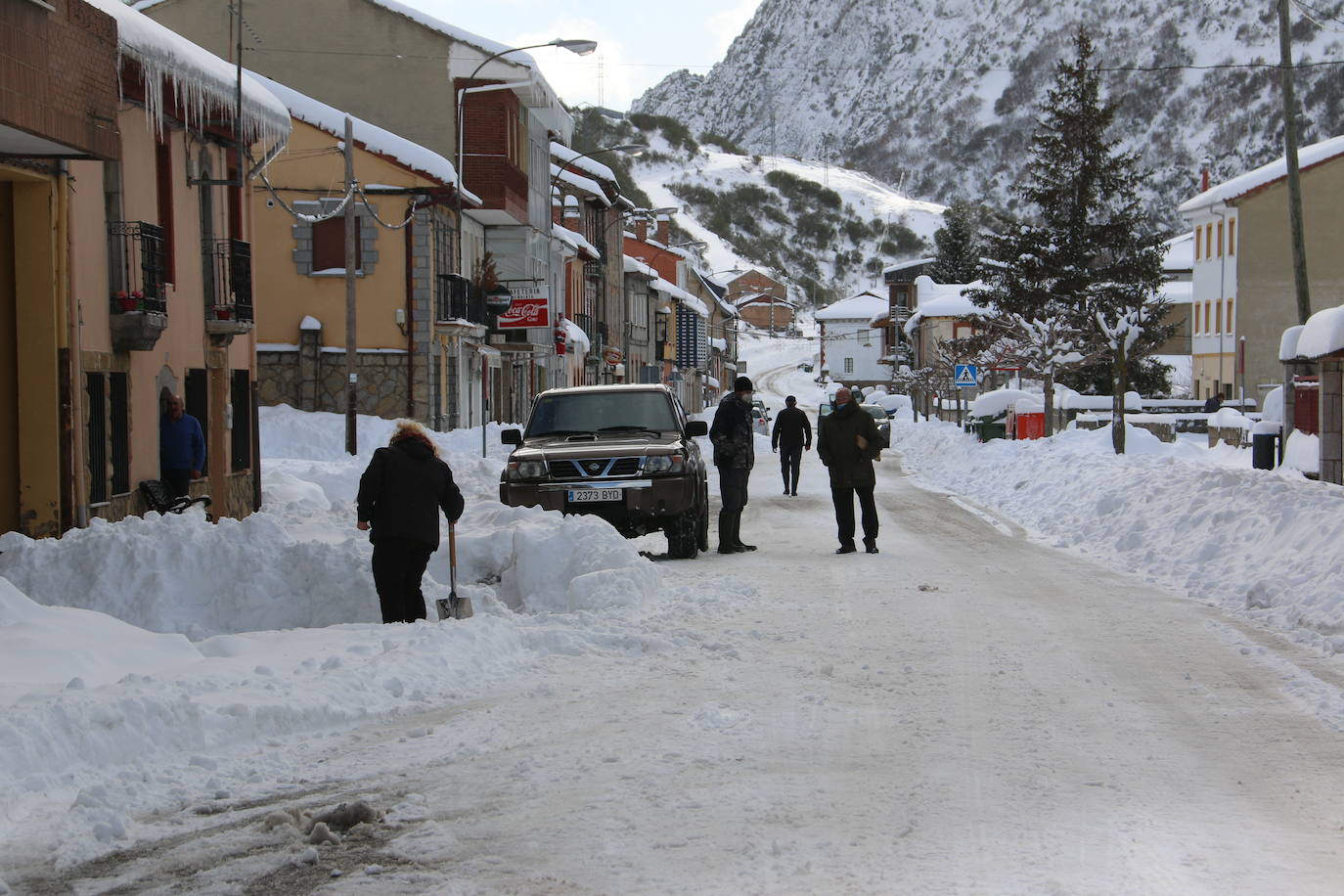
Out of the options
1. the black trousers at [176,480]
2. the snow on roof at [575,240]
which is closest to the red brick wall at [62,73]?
the black trousers at [176,480]

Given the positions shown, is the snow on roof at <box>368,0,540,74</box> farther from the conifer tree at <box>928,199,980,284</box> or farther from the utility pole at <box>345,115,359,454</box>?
the conifer tree at <box>928,199,980,284</box>

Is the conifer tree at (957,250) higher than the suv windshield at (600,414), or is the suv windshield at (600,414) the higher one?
the conifer tree at (957,250)

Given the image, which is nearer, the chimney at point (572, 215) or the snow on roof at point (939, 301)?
the chimney at point (572, 215)

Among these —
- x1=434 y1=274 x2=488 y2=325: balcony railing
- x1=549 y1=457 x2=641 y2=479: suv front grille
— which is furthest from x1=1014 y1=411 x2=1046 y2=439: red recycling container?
x1=549 y1=457 x2=641 y2=479: suv front grille

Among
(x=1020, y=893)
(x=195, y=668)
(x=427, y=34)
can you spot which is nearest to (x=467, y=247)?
(x=427, y=34)

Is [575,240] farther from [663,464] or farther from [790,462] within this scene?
[663,464]

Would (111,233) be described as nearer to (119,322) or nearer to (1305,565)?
(119,322)

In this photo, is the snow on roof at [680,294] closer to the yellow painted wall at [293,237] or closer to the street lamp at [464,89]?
the street lamp at [464,89]

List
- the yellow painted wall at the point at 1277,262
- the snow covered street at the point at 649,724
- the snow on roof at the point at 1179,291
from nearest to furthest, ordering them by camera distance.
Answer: the snow covered street at the point at 649,724 < the yellow painted wall at the point at 1277,262 < the snow on roof at the point at 1179,291

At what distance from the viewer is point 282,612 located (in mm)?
11523

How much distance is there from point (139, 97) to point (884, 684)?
13.0 meters

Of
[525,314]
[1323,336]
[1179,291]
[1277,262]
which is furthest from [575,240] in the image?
[1179,291]

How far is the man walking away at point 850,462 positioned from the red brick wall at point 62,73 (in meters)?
7.49

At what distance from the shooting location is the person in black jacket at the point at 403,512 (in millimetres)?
10188
